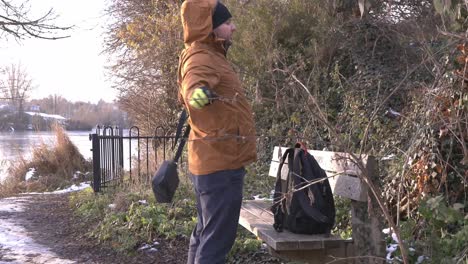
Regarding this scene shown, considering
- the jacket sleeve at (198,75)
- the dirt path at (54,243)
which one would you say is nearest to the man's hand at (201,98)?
the jacket sleeve at (198,75)

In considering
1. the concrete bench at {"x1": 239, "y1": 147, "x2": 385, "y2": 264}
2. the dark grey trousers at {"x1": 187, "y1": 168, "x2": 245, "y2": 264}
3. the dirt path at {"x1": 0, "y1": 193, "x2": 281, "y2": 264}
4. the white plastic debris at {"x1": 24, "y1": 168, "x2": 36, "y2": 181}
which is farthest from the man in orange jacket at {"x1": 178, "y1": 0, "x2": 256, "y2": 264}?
the white plastic debris at {"x1": 24, "y1": 168, "x2": 36, "y2": 181}

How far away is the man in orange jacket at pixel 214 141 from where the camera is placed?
329 centimetres

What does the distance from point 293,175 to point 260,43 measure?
6427 mm

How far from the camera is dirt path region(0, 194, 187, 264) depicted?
18.2ft

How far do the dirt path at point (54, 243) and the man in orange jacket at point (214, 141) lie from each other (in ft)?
6.77

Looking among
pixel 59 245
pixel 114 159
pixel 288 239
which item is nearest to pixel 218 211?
pixel 288 239

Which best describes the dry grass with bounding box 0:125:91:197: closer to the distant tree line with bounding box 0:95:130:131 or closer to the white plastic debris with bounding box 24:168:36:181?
the white plastic debris with bounding box 24:168:36:181

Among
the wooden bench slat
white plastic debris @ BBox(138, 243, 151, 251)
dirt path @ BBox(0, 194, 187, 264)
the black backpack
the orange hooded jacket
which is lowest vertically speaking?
dirt path @ BBox(0, 194, 187, 264)

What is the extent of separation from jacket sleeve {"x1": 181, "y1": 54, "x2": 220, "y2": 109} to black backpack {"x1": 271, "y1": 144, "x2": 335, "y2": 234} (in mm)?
903

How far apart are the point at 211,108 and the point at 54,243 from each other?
400 cm

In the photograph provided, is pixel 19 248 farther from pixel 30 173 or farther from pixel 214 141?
pixel 30 173

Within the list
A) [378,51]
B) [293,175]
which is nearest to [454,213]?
[293,175]

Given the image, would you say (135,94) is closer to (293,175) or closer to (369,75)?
(369,75)

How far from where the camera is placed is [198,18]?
3.42m
